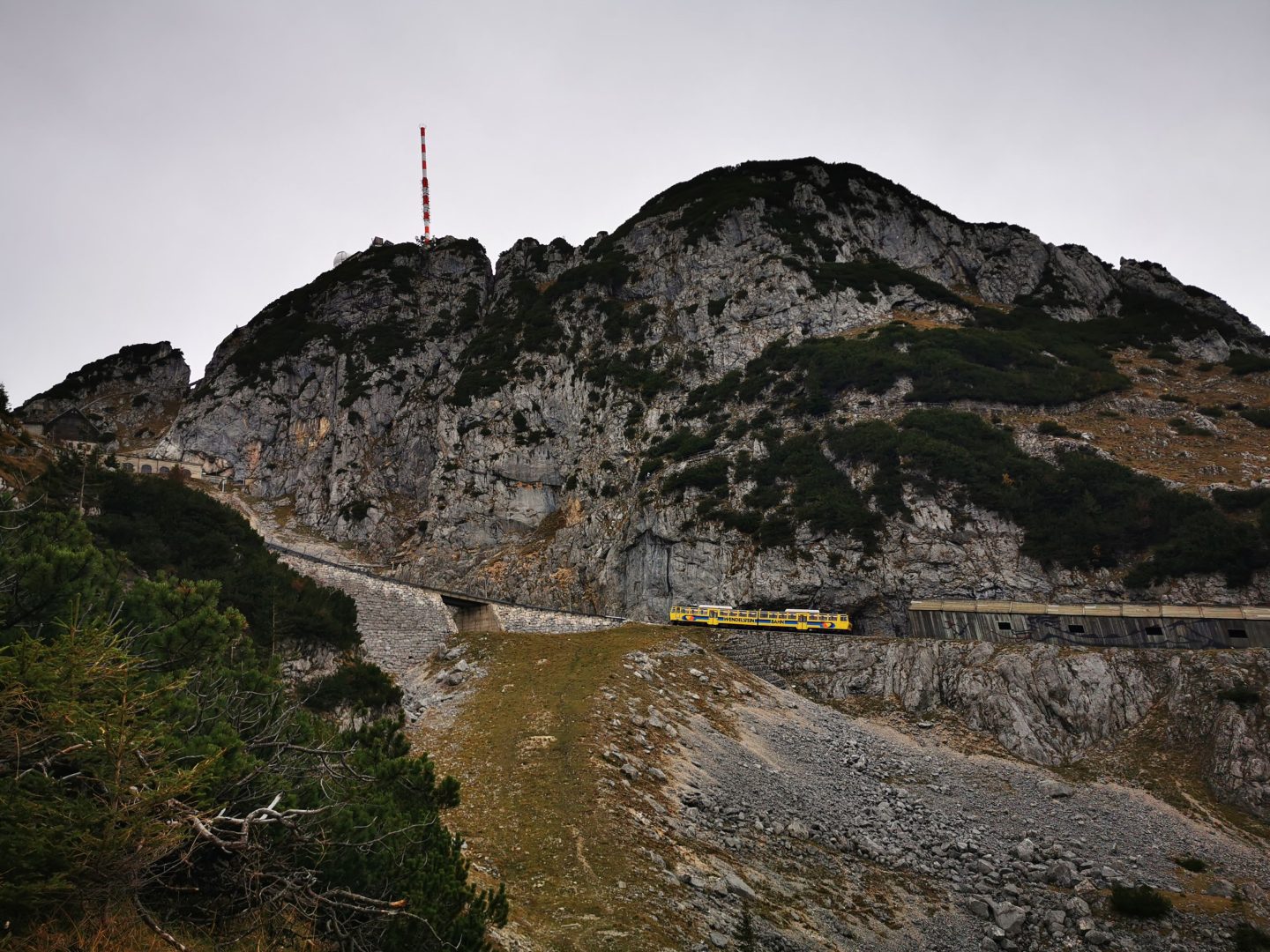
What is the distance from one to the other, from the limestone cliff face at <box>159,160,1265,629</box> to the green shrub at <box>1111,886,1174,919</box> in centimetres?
2280

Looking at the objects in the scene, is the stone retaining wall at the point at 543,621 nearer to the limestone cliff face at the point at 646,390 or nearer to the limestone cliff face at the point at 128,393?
the limestone cliff face at the point at 646,390

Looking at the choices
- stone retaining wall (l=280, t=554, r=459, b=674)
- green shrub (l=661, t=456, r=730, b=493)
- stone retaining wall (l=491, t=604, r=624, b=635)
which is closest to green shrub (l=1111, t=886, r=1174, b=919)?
stone retaining wall (l=491, t=604, r=624, b=635)

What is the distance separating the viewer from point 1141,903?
18547mm

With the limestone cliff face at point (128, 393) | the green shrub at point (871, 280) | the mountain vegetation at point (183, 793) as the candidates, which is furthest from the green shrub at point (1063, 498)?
the limestone cliff face at point (128, 393)

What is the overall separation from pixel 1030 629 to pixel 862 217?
63640 mm

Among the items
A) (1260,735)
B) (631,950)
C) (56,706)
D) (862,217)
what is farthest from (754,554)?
(862,217)

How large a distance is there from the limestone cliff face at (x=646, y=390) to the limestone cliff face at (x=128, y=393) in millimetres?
8015

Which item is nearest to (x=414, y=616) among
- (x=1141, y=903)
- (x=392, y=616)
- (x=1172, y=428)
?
(x=392, y=616)

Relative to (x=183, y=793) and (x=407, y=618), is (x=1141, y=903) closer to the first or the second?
(x=183, y=793)

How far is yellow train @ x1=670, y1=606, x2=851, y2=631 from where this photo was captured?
133 ft

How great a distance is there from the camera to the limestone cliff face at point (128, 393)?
87062 millimetres

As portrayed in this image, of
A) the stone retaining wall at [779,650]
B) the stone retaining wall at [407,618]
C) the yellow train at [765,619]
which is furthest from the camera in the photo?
the yellow train at [765,619]

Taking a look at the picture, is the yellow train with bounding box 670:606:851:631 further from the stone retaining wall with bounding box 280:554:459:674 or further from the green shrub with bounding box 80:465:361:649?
the green shrub with bounding box 80:465:361:649

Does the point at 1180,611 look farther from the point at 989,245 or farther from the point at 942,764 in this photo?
the point at 989,245
